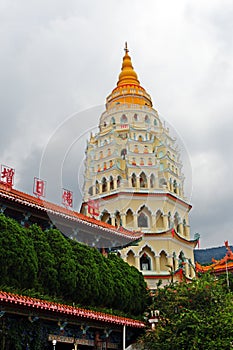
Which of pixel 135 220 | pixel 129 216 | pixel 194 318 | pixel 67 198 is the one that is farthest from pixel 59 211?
pixel 129 216

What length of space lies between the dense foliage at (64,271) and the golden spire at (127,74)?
82.6 feet

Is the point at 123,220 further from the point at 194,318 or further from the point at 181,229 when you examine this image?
the point at 194,318

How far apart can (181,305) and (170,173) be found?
19600 mm

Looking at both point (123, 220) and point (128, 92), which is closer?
point (123, 220)

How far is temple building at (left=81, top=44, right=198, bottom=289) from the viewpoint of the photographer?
32.7 m

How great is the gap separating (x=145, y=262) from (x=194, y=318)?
17578mm

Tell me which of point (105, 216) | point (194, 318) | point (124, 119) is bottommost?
point (194, 318)

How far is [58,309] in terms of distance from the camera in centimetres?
1372

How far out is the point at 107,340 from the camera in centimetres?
1741

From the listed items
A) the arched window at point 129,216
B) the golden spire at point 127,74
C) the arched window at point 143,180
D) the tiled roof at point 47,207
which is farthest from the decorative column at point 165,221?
the golden spire at point 127,74

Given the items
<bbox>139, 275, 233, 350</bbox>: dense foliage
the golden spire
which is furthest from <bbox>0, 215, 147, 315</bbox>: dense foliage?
the golden spire

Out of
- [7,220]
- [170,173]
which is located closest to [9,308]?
[7,220]

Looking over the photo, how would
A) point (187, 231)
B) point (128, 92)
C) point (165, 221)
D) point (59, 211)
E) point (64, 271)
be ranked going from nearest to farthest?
point (64, 271), point (59, 211), point (165, 221), point (187, 231), point (128, 92)

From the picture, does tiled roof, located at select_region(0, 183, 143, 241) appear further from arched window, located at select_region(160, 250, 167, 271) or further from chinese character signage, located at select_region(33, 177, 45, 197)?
arched window, located at select_region(160, 250, 167, 271)
